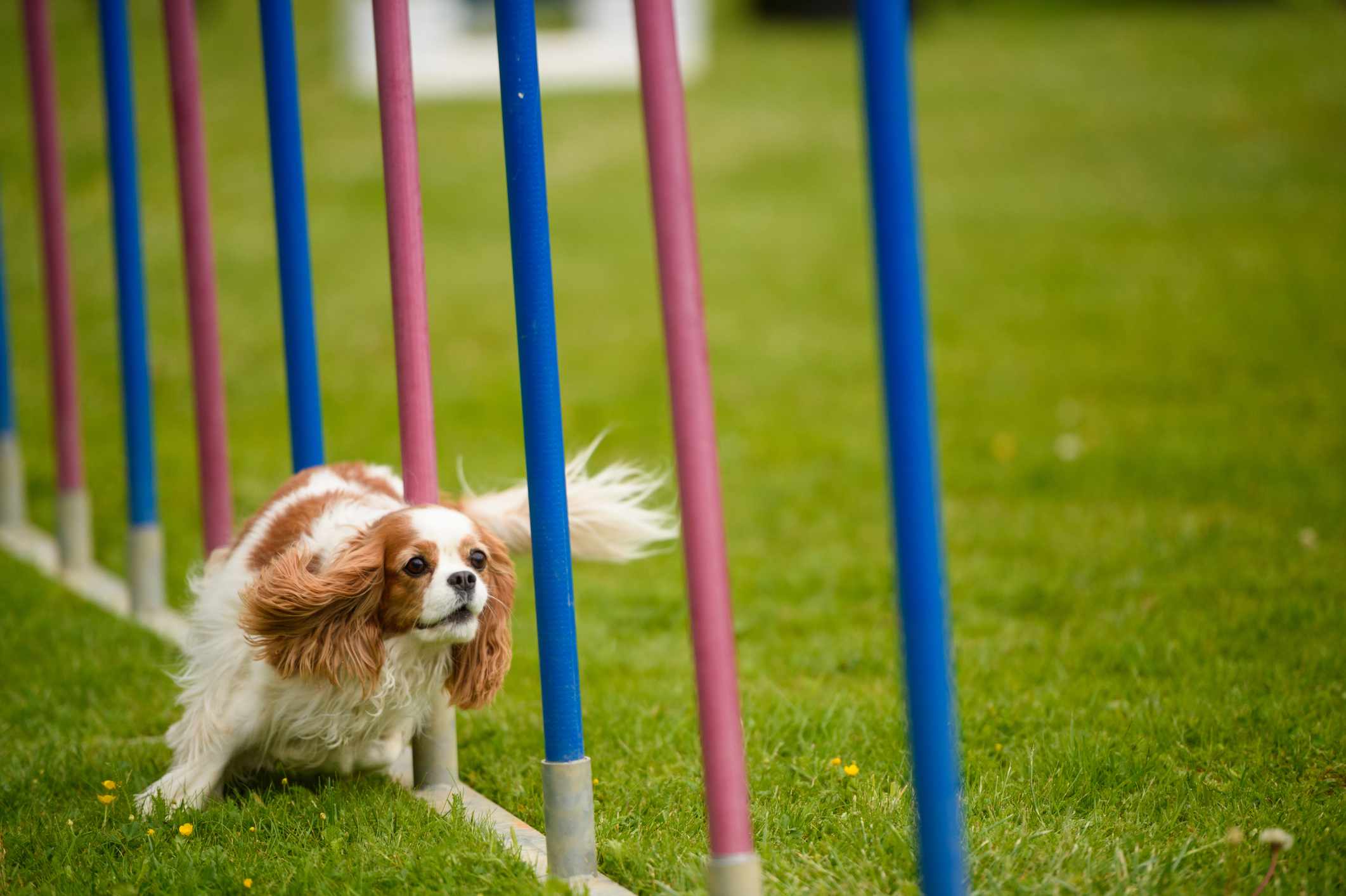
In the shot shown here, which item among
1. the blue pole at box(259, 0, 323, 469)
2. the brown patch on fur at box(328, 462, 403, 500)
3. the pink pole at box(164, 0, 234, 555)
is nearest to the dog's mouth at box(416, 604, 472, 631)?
the brown patch on fur at box(328, 462, 403, 500)

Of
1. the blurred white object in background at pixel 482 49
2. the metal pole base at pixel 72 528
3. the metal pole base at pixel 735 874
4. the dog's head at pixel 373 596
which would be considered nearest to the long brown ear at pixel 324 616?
the dog's head at pixel 373 596

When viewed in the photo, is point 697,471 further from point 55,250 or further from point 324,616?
point 55,250

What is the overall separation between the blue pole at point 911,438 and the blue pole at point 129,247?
3.66 metres

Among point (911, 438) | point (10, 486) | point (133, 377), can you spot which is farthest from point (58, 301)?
point (911, 438)

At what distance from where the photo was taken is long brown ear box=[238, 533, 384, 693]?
3049 mm

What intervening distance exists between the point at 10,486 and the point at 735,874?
519 centimetres

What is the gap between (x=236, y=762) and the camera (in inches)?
137

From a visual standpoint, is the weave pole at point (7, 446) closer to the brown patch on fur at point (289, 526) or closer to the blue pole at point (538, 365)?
the brown patch on fur at point (289, 526)

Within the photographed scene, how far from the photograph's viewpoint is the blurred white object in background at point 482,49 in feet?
54.3

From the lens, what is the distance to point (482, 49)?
55.4 feet

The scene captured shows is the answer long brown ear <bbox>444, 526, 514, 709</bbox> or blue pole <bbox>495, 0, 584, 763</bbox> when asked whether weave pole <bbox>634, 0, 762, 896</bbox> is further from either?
long brown ear <bbox>444, 526, 514, 709</bbox>

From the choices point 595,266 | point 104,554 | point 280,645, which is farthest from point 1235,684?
point 595,266

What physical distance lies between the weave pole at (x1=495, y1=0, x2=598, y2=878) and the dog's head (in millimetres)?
228

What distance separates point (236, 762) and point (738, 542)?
119 inches
